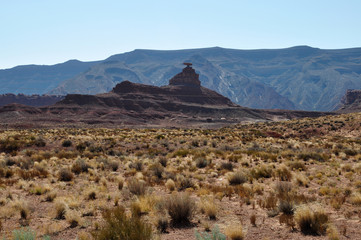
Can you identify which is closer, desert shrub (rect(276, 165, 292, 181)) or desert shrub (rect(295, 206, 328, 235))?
desert shrub (rect(295, 206, 328, 235))

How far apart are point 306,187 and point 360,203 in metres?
2.92

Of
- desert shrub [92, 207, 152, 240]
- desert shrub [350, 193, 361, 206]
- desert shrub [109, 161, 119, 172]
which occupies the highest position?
desert shrub [92, 207, 152, 240]

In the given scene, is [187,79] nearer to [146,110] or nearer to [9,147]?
[146,110]

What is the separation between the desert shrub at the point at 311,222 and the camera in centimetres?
729

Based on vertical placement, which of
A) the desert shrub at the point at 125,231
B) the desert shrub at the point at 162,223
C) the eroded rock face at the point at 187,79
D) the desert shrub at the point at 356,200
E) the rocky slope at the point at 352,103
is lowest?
the rocky slope at the point at 352,103

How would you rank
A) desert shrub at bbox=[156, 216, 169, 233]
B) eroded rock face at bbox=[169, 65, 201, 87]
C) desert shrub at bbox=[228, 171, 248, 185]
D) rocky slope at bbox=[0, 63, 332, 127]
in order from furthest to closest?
eroded rock face at bbox=[169, 65, 201, 87]
rocky slope at bbox=[0, 63, 332, 127]
desert shrub at bbox=[228, 171, 248, 185]
desert shrub at bbox=[156, 216, 169, 233]

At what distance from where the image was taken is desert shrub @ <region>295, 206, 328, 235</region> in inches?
287

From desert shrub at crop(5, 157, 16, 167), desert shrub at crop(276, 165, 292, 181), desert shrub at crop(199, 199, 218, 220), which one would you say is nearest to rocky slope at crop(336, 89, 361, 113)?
desert shrub at crop(276, 165, 292, 181)

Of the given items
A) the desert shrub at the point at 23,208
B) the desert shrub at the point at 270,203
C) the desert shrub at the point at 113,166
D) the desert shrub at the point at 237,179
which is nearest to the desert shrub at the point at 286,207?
the desert shrub at the point at 270,203

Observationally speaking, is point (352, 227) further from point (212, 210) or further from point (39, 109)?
point (39, 109)

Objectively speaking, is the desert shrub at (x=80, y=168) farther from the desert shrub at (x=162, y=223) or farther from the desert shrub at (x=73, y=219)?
the desert shrub at (x=162, y=223)

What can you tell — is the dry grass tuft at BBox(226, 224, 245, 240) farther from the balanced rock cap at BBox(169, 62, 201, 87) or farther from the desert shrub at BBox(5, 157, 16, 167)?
the balanced rock cap at BBox(169, 62, 201, 87)

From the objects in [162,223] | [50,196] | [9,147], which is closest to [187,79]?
[9,147]

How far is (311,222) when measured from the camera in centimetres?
→ 748
